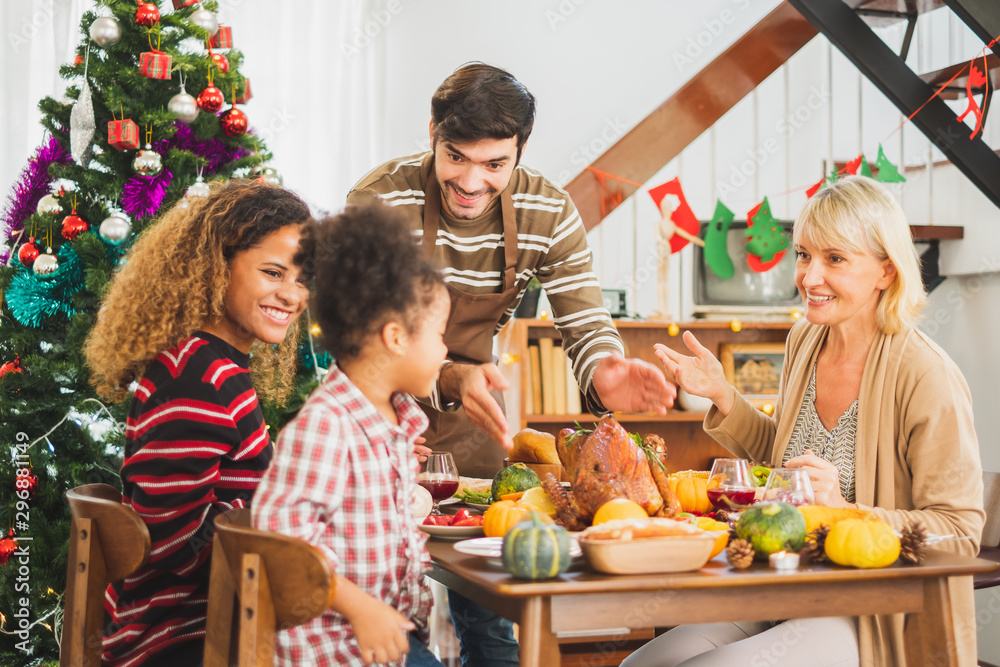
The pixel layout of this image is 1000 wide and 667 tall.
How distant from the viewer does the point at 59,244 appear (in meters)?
2.62

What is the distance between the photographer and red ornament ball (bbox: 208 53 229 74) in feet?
8.84

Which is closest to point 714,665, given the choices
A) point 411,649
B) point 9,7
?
point 411,649

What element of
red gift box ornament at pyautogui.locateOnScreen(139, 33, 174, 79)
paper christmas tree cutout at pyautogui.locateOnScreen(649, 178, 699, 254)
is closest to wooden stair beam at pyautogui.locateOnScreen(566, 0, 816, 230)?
paper christmas tree cutout at pyautogui.locateOnScreen(649, 178, 699, 254)

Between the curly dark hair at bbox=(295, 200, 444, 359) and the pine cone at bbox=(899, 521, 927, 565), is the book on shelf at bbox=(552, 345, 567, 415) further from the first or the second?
the pine cone at bbox=(899, 521, 927, 565)

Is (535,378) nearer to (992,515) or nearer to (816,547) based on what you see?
(992,515)

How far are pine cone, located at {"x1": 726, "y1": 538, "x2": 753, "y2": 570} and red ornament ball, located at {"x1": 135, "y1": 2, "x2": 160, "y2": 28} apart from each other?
228cm

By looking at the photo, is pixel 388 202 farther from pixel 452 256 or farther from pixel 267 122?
pixel 267 122

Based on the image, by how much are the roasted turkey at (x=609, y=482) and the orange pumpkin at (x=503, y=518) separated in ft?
0.14

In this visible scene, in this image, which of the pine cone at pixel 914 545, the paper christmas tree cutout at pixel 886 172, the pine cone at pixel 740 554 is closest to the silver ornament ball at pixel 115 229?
the pine cone at pixel 740 554

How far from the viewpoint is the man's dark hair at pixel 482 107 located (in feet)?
6.09

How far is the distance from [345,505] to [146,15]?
6.42ft

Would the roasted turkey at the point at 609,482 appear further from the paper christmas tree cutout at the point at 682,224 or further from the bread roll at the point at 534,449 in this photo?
the paper christmas tree cutout at the point at 682,224

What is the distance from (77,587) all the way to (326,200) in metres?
3.05

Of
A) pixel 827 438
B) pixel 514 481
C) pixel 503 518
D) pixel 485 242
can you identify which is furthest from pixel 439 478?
pixel 827 438
